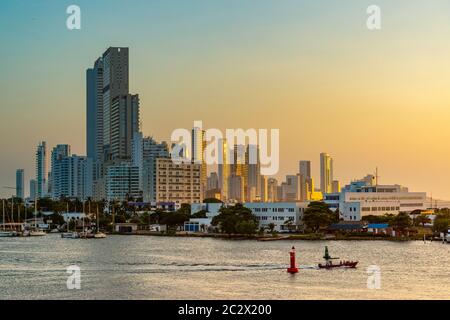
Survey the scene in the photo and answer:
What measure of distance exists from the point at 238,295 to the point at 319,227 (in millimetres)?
16472

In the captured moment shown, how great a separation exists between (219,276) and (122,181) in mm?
43862

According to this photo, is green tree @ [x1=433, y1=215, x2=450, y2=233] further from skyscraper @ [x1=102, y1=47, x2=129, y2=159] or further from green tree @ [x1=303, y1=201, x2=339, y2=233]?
skyscraper @ [x1=102, y1=47, x2=129, y2=159]

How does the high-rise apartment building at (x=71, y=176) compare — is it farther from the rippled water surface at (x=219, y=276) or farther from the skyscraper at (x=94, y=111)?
the rippled water surface at (x=219, y=276)

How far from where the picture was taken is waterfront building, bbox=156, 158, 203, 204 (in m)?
47.4

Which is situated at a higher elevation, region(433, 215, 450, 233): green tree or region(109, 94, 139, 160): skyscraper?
region(109, 94, 139, 160): skyscraper

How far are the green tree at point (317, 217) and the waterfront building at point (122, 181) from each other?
96.8ft

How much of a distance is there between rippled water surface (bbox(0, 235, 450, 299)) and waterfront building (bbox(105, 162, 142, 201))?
36.6m

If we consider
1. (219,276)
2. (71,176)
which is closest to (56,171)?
(71,176)

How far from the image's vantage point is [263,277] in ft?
34.6

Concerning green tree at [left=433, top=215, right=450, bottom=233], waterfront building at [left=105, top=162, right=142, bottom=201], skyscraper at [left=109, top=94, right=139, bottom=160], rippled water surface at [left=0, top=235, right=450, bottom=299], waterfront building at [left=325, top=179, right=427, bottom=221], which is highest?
skyscraper at [left=109, top=94, right=139, bottom=160]

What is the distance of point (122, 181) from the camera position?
53781 millimetres

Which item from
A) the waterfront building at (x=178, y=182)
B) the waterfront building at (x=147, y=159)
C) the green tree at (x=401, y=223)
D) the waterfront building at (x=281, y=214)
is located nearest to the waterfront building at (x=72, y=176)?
the waterfront building at (x=147, y=159)

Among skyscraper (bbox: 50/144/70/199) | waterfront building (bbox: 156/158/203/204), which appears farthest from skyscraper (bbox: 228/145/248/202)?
skyscraper (bbox: 50/144/70/199)

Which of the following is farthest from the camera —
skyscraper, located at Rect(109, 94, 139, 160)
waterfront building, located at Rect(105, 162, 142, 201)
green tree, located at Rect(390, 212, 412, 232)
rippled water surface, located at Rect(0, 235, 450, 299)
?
skyscraper, located at Rect(109, 94, 139, 160)
